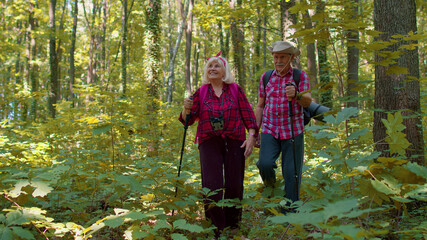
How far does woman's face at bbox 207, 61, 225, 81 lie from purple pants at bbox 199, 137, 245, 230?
2.52ft

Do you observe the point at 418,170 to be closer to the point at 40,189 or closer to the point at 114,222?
the point at 114,222

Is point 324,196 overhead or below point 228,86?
below

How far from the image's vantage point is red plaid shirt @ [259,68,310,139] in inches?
136

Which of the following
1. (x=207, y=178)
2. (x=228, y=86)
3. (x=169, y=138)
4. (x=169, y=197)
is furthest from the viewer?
(x=169, y=138)

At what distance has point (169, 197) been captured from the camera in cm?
307

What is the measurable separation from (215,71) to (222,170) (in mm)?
1225

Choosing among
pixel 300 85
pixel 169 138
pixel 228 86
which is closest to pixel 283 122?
pixel 300 85

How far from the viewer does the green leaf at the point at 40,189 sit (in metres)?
2.20

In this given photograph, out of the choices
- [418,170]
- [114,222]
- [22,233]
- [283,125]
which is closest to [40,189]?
[22,233]

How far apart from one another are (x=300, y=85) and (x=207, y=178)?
1.56 metres

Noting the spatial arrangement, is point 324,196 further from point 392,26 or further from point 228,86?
point 392,26

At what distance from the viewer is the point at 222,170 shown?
3.50 metres

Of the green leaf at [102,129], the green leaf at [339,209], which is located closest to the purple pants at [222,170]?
the green leaf at [102,129]

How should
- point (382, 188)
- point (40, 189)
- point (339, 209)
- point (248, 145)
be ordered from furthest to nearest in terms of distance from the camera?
point (248, 145) → point (40, 189) → point (382, 188) → point (339, 209)
